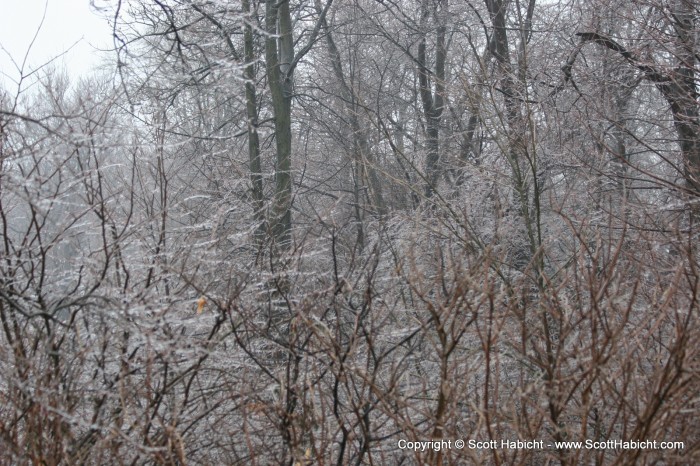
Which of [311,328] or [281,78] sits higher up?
[281,78]

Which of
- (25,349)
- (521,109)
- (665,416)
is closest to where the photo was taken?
(665,416)

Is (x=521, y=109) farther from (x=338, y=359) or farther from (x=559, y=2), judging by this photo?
(x=338, y=359)

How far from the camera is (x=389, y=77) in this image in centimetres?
1638

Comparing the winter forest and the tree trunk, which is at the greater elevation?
the tree trunk

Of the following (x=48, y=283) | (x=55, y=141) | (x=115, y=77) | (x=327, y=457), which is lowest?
(x=327, y=457)

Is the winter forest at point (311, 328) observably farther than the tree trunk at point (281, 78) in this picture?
No

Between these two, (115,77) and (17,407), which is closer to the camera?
(17,407)

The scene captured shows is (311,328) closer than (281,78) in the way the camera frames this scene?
Yes

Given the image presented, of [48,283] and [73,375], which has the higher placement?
[48,283]

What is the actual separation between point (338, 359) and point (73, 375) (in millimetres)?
1228

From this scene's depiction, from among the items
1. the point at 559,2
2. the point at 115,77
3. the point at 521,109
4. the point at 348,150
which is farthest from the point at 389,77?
the point at 115,77

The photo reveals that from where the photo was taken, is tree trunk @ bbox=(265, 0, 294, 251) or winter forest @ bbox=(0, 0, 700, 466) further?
tree trunk @ bbox=(265, 0, 294, 251)

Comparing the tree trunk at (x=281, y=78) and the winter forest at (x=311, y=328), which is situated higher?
the tree trunk at (x=281, y=78)

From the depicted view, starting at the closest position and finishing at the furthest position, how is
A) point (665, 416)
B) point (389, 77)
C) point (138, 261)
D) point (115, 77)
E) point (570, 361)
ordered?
1. point (665, 416)
2. point (570, 361)
3. point (138, 261)
4. point (115, 77)
5. point (389, 77)
